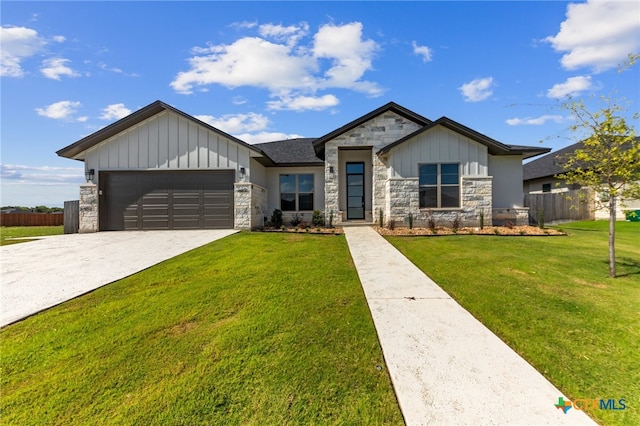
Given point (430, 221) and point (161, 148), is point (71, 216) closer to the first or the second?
point (161, 148)

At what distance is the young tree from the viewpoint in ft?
16.2

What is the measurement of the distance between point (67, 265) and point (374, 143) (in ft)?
38.1

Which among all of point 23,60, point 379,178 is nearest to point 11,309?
point 23,60

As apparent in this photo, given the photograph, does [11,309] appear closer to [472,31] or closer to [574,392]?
[574,392]

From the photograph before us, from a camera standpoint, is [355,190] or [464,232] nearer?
[464,232]

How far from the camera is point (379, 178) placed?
41.9 ft

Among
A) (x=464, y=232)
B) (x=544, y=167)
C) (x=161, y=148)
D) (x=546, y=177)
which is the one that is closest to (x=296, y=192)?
(x=161, y=148)

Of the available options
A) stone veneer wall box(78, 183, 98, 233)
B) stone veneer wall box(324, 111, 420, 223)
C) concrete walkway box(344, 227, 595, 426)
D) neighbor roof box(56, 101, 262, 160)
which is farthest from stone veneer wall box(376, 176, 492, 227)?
stone veneer wall box(78, 183, 98, 233)

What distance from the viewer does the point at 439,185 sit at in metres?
11.6

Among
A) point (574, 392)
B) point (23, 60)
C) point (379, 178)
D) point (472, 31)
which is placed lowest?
point (574, 392)

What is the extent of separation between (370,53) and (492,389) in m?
13.5

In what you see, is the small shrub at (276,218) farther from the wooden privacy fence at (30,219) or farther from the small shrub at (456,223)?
the wooden privacy fence at (30,219)

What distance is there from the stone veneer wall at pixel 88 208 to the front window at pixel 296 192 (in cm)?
827

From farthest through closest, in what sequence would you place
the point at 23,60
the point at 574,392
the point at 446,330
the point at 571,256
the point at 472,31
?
the point at 472,31, the point at 23,60, the point at 571,256, the point at 446,330, the point at 574,392
